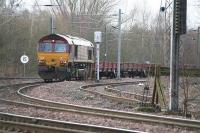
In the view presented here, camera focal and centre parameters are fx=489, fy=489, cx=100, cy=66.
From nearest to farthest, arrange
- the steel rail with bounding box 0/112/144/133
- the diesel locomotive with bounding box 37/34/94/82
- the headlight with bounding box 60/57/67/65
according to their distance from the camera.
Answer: the steel rail with bounding box 0/112/144/133, the headlight with bounding box 60/57/67/65, the diesel locomotive with bounding box 37/34/94/82

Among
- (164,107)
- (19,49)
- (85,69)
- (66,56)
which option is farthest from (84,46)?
(164,107)

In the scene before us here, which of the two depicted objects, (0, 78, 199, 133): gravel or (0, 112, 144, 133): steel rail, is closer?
(0, 112, 144, 133): steel rail

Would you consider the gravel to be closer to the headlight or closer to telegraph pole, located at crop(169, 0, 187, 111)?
telegraph pole, located at crop(169, 0, 187, 111)

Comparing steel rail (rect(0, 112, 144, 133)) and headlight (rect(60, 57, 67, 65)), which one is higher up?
headlight (rect(60, 57, 67, 65))

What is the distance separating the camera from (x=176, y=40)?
15992 millimetres

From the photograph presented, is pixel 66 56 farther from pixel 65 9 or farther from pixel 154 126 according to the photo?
pixel 65 9

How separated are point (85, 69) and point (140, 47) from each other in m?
38.6

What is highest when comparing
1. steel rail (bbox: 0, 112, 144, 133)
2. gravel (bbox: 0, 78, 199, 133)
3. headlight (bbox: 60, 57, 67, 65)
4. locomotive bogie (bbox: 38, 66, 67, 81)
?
headlight (bbox: 60, 57, 67, 65)

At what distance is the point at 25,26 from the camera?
63.8 meters

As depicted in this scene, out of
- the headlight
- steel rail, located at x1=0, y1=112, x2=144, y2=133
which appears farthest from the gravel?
the headlight

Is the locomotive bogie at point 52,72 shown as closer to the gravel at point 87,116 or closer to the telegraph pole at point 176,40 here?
the gravel at point 87,116

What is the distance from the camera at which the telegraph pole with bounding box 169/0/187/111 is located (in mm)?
15648

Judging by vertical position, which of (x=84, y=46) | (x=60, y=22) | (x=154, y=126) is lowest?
(x=154, y=126)

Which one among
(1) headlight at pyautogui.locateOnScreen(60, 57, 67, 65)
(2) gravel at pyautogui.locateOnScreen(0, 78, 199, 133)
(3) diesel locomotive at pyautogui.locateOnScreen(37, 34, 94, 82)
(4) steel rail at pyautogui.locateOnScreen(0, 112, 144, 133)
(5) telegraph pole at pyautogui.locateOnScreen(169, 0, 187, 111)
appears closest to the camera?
(4) steel rail at pyautogui.locateOnScreen(0, 112, 144, 133)
